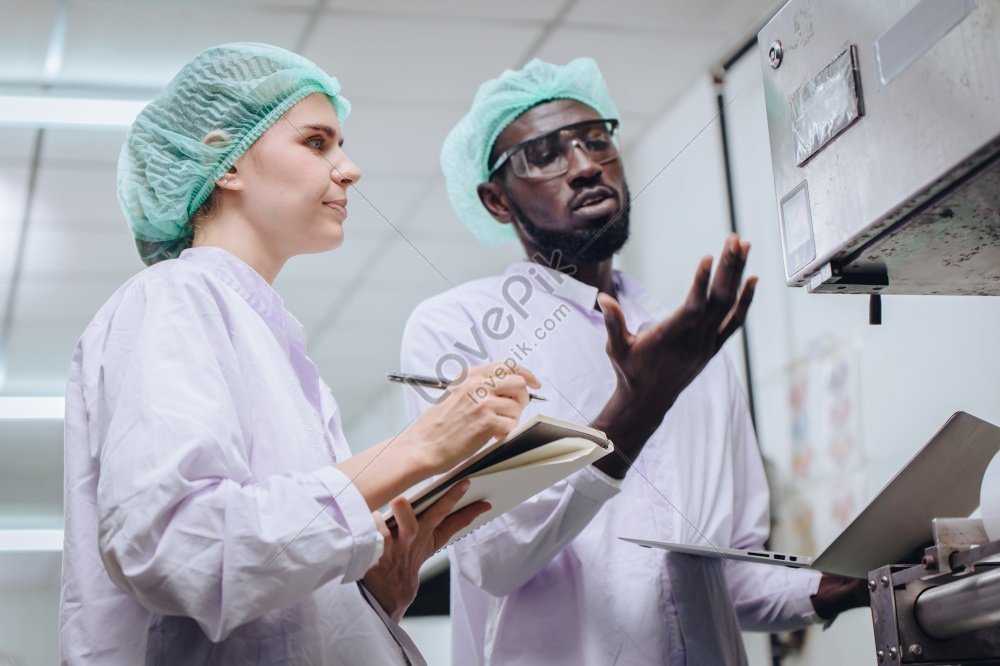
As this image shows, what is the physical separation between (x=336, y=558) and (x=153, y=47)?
2.10 m

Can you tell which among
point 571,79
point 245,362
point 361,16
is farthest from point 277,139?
point 361,16

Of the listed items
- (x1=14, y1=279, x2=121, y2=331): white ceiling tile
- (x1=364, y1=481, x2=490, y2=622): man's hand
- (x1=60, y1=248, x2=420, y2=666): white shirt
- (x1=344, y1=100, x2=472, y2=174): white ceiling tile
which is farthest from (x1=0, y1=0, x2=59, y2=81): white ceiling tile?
(x1=364, y1=481, x2=490, y2=622): man's hand

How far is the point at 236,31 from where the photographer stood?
2758 mm

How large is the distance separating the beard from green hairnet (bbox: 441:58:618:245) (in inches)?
9.5

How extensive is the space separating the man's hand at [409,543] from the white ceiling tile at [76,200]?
7.51ft

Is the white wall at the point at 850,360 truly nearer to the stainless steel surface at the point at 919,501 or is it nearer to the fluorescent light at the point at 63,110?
the stainless steel surface at the point at 919,501

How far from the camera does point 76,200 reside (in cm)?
332

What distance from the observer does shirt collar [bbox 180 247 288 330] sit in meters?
1.34

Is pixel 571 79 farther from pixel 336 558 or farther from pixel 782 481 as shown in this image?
pixel 336 558

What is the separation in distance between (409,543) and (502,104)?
3.92 feet

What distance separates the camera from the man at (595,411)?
1.55 metres

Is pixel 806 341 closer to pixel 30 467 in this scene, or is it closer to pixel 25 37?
pixel 25 37

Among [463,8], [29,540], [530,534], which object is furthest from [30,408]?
[530,534]

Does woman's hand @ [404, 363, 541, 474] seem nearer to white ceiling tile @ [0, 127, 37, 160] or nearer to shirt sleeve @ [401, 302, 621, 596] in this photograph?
shirt sleeve @ [401, 302, 621, 596]
